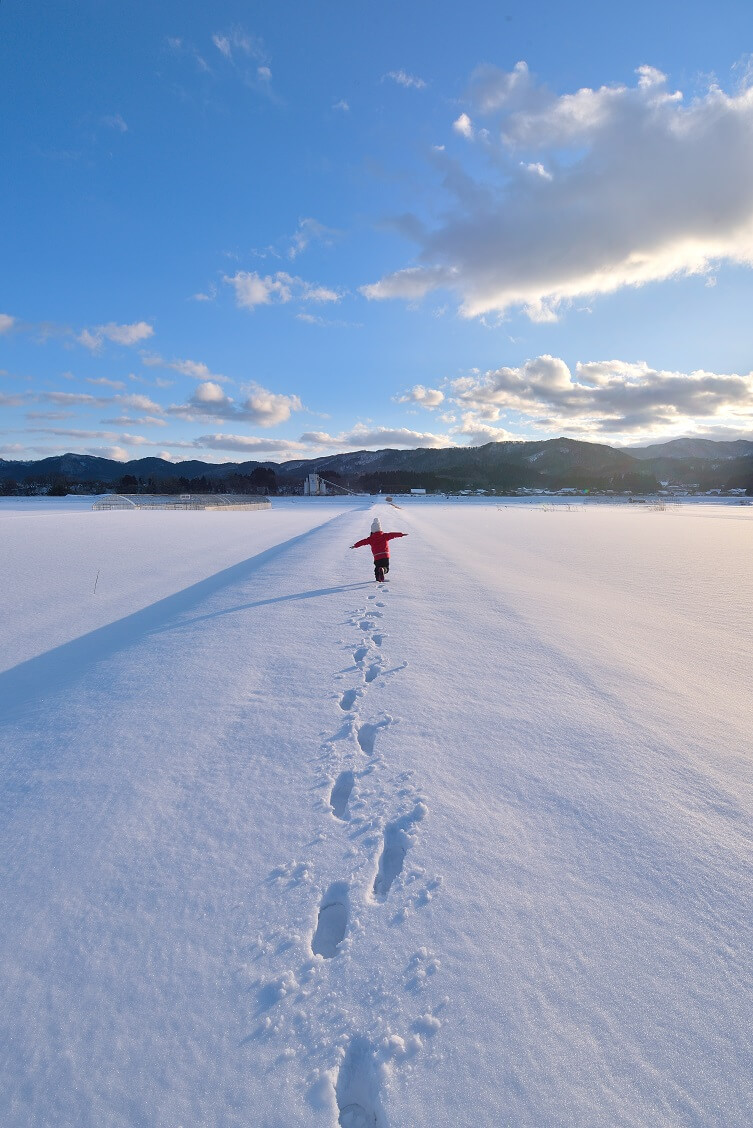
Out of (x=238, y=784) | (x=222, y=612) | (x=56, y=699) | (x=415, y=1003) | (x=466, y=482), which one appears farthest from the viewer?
(x=466, y=482)

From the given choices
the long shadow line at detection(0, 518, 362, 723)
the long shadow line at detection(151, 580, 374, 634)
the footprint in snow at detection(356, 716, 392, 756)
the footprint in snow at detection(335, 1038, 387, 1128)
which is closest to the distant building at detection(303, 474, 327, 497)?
the long shadow line at detection(151, 580, 374, 634)

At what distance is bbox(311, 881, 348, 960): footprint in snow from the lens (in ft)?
7.75

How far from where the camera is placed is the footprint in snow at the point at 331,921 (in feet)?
7.75

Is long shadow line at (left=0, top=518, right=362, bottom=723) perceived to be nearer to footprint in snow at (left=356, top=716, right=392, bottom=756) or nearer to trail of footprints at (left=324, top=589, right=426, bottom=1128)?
trail of footprints at (left=324, top=589, right=426, bottom=1128)

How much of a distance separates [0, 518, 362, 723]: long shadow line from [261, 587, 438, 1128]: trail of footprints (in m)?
3.20

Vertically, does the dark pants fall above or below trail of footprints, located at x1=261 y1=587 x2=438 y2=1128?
above

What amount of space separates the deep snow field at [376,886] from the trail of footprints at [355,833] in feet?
0.05

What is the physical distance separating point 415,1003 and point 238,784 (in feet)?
6.07

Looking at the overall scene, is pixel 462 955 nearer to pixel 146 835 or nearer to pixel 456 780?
pixel 456 780

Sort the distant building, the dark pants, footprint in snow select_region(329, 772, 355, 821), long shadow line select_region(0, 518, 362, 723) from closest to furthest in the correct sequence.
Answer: footprint in snow select_region(329, 772, 355, 821)
long shadow line select_region(0, 518, 362, 723)
the dark pants
the distant building

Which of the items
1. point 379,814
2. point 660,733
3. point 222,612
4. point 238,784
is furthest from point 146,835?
point 222,612

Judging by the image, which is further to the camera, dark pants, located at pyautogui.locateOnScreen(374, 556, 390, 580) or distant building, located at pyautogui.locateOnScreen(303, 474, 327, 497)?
distant building, located at pyautogui.locateOnScreen(303, 474, 327, 497)

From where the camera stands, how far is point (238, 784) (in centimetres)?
348

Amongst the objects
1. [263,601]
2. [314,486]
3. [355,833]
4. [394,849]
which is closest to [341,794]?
[355,833]
